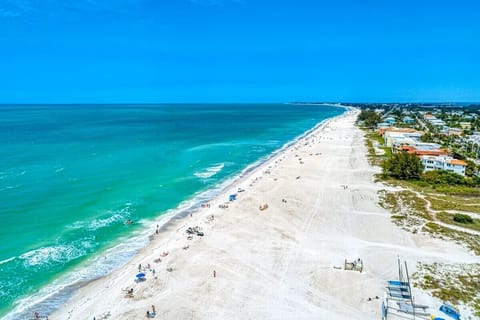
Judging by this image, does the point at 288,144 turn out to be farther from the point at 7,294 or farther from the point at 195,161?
the point at 7,294

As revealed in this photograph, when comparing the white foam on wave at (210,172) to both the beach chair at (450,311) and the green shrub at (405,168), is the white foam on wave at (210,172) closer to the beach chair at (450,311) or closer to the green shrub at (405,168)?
the green shrub at (405,168)

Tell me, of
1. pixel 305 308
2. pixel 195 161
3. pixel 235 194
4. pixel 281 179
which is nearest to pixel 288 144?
pixel 195 161

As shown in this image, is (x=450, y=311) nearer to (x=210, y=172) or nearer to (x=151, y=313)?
(x=151, y=313)

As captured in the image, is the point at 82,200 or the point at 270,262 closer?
the point at 270,262

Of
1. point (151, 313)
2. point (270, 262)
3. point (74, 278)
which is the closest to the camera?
point (151, 313)

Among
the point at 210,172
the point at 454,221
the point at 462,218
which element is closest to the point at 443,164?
the point at 462,218

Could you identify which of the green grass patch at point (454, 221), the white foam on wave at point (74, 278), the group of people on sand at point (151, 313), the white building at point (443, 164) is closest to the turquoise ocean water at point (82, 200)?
the white foam on wave at point (74, 278)

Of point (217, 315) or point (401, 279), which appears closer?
point (217, 315)
